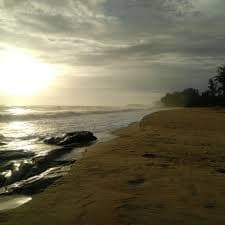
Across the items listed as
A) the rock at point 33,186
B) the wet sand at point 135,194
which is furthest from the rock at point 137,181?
the rock at point 33,186

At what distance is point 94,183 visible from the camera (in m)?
6.37

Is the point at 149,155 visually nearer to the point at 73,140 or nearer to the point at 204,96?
the point at 73,140

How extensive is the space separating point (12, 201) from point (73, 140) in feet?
24.8

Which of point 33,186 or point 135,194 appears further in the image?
point 33,186

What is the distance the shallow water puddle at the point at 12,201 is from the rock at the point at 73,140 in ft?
21.4

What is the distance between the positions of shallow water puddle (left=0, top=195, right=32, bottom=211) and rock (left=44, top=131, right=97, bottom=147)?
652 centimetres

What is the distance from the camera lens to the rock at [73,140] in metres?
13.0

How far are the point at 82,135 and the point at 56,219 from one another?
31.3 ft

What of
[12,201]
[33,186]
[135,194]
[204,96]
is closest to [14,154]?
[33,186]

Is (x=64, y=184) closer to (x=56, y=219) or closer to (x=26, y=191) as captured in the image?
(x=26, y=191)

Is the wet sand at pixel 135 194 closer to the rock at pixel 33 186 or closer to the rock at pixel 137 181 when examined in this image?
the rock at pixel 137 181

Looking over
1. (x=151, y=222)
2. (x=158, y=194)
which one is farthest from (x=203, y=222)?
(x=158, y=194)

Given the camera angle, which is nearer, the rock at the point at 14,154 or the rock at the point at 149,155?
the rock at the point at 149,155

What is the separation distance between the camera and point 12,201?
5.98 m
